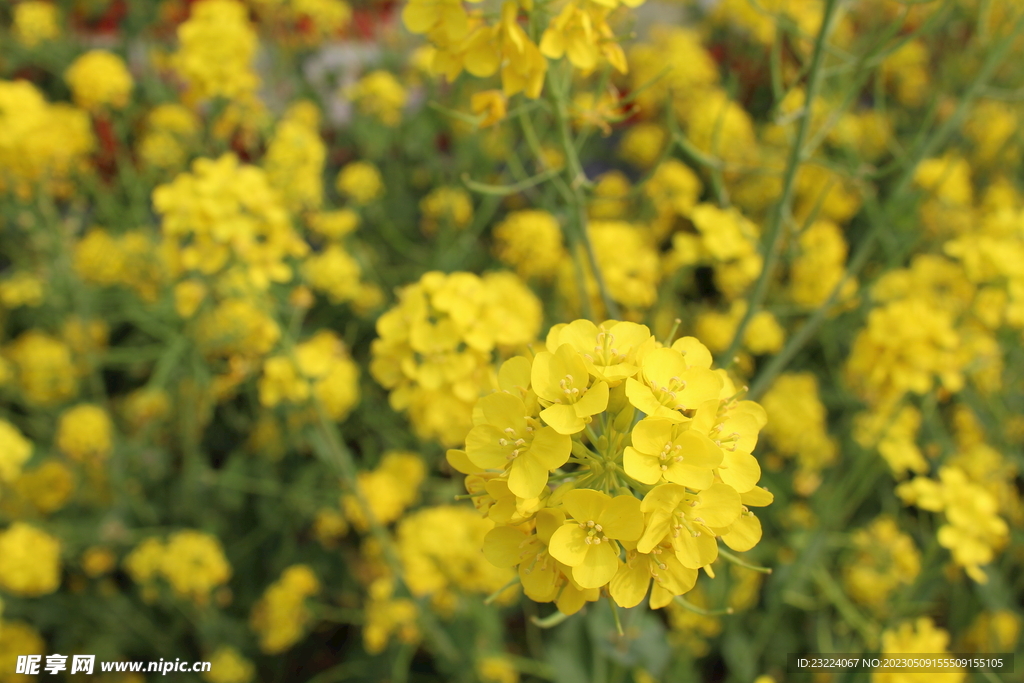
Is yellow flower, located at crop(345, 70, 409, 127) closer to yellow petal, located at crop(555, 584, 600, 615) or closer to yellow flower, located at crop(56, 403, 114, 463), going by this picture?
yellow flower, located at crop(56, 403, 114, 463)

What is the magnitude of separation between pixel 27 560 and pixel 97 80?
164 cm

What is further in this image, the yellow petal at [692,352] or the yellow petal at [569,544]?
the yellow petal at [692,352]

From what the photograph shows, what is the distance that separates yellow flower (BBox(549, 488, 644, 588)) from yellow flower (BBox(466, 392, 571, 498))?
52mm

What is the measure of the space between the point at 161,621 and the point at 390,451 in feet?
3.16

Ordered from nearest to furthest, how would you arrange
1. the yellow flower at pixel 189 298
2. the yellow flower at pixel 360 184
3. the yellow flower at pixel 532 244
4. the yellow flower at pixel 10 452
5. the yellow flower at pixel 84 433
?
1. the yellow flower at pixel 10 452
2. the yellow flower at pixel 189 298
3. the yellow flower at pixel 84 433
4. the yellow flower at pixel 532 244
5. the yellow flower at pixel 360 184

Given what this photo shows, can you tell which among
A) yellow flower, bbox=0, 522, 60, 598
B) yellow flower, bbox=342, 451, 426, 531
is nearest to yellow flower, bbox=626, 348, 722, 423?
yellow flower, bbox=342, 451, 426, 531

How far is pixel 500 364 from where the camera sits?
1.33m

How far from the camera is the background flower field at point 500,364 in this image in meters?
1.02

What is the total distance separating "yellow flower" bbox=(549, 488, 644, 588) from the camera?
0.79m

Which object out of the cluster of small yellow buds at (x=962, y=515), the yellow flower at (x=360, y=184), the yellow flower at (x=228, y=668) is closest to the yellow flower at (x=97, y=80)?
the yellow flower at (x=360, y=184)

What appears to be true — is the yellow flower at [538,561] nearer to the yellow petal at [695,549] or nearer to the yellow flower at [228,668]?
the yellow petal at [695,549]

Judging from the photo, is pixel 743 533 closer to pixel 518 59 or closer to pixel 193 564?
pixel 518 59

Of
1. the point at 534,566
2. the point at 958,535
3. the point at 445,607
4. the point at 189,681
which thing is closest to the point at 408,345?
the point at 534,566

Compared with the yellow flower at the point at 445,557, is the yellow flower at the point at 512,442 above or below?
above
